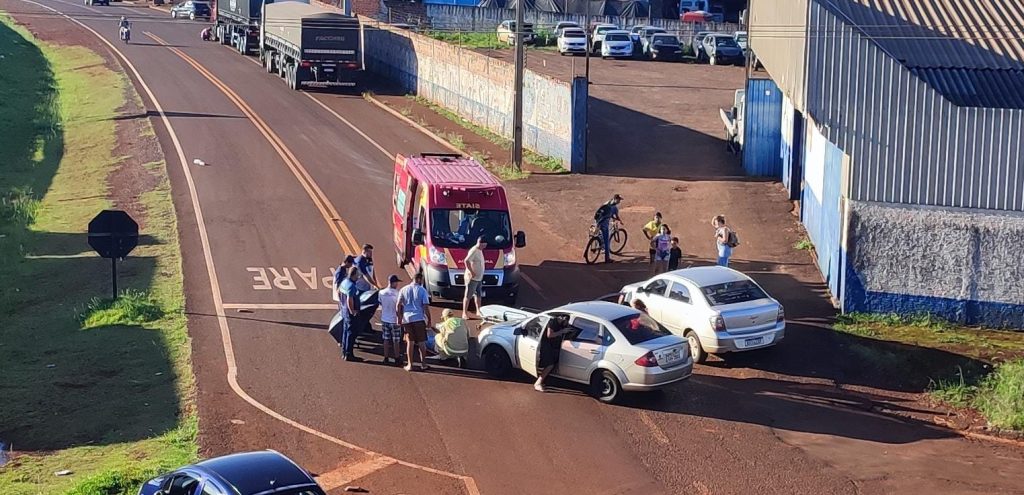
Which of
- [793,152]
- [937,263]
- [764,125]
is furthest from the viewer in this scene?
[764,125]

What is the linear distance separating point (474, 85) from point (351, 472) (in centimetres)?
3047

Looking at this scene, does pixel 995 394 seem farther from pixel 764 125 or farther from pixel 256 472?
pixel 764 125

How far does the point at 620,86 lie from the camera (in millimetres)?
51062

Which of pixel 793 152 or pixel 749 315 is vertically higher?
pixel 793 152

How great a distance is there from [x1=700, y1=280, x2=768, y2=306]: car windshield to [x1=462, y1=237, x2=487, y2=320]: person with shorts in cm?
420

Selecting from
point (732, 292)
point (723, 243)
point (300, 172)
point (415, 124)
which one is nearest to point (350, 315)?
point (732, 292)

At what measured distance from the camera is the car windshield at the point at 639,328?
17.9 meters

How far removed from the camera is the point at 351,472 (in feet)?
50.1

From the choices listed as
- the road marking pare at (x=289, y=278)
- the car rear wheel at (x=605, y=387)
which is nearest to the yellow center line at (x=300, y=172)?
the road marking pare at (x=289, y=278)

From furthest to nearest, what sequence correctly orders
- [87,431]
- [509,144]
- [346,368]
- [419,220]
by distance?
[509,144] < [419,220] < [346,368] < [87,431]

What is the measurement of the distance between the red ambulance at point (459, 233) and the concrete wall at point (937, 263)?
20.9 feet

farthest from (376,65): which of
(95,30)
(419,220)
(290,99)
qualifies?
(419,220)

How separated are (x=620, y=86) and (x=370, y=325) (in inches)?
1230

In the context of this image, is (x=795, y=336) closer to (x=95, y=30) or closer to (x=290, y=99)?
(x=290, y=99)
